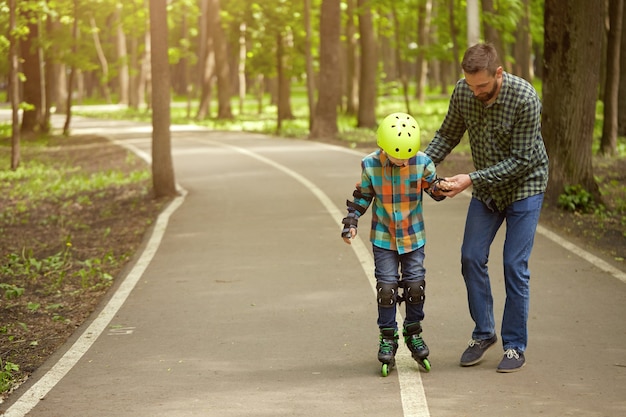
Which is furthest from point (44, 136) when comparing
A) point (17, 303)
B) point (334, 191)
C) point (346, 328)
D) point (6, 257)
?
point (346, 328)

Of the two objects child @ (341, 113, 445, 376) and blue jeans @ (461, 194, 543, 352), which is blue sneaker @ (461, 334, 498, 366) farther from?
child @ (341, 113, 445, 376)

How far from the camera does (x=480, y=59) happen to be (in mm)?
6230

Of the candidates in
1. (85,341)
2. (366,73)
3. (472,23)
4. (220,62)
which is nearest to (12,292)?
(85,341)

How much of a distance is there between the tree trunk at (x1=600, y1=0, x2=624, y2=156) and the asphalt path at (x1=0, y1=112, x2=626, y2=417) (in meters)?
7.96

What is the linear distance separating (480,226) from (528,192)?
1.22 feet

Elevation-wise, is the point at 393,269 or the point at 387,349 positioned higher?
the point at 393,269

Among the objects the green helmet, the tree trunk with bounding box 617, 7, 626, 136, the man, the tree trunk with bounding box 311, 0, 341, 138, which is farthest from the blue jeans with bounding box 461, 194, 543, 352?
the tree trunk with bounding box 311, 0, 341, 138

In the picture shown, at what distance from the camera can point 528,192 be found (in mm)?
6664

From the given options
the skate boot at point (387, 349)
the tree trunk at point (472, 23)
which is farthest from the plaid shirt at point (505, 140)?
the tree trunk at point (472, 23)

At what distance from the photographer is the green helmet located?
20.8ft

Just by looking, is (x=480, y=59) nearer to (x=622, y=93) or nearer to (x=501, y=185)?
(x=501, y=185)

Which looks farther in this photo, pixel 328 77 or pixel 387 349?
pixel 328 77

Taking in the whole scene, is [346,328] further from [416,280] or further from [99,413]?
[99,413]

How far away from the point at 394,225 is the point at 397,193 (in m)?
0.20
